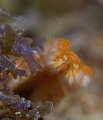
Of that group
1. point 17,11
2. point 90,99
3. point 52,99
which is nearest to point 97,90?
point 90,99

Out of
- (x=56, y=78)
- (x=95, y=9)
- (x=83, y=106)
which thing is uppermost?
(x=95, y=9)

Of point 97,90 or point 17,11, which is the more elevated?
point 17,11

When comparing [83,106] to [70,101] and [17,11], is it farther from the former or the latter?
[17,11]

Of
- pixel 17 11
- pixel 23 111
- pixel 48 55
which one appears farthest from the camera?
pixel 17 11

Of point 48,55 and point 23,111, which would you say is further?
point 48,55

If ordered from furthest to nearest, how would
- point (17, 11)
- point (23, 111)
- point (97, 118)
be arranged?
point (17, 11) < point (97, 118) < point (23, 111)
